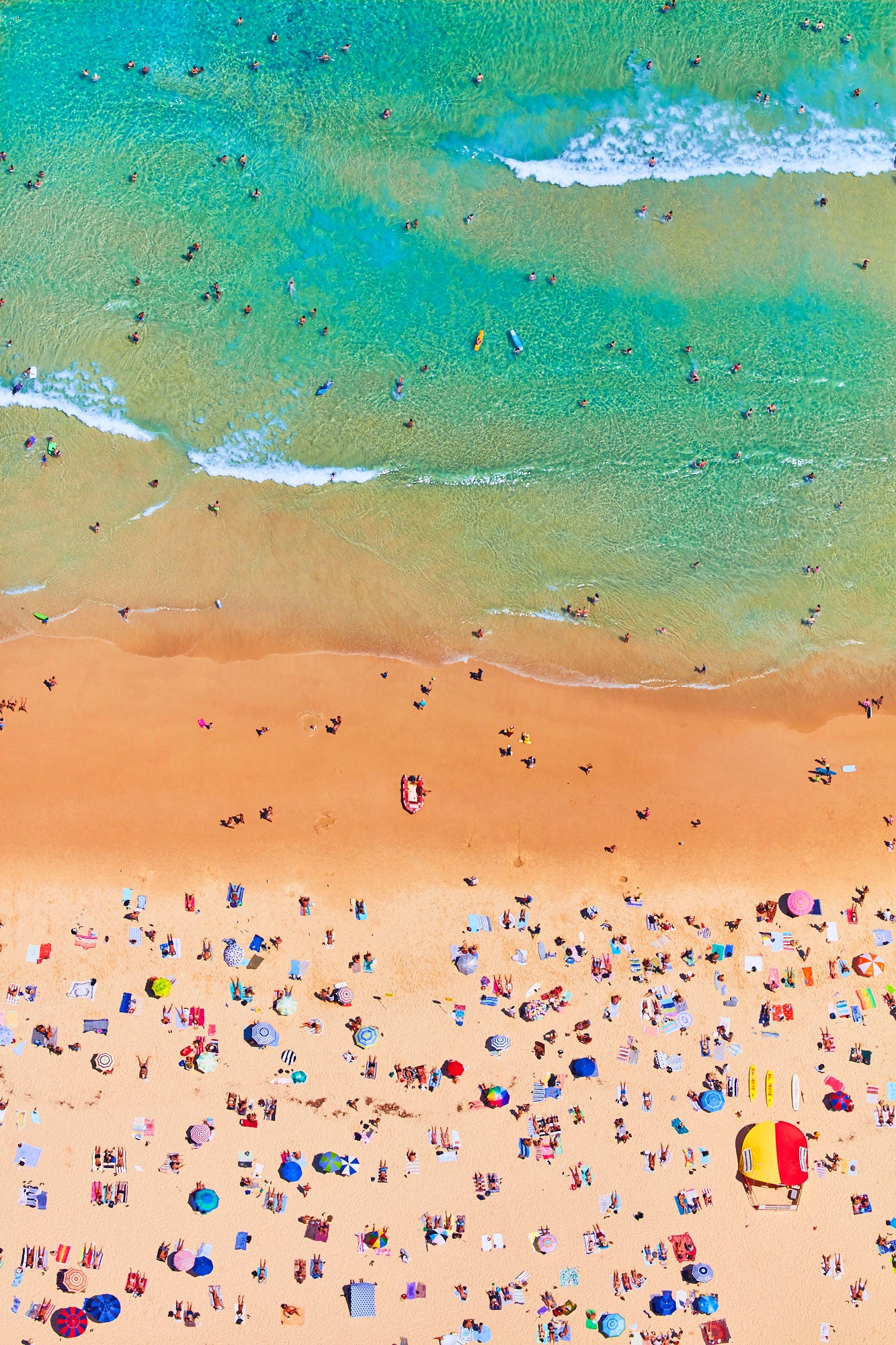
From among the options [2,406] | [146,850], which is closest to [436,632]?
[146,850]

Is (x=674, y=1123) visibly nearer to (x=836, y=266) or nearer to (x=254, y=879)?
(x=254, y=879)

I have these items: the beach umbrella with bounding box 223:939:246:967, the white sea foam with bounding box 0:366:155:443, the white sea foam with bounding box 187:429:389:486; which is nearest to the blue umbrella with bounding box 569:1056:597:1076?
the beach umbrella with bounding box 223:939:246:967

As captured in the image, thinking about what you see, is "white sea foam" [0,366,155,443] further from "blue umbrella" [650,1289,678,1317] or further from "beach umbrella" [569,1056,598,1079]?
"blue umbrella" [650,1289,678,1317]

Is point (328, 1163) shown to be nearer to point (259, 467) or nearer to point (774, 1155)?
point (774, 1155)

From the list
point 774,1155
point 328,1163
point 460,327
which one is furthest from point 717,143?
point 328,1163

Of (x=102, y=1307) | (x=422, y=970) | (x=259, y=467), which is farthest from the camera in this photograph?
(x=259, y=467)

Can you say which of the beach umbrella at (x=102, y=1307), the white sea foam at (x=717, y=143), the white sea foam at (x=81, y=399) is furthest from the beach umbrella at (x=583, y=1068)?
the white sea foam at (x=717, y=143)
